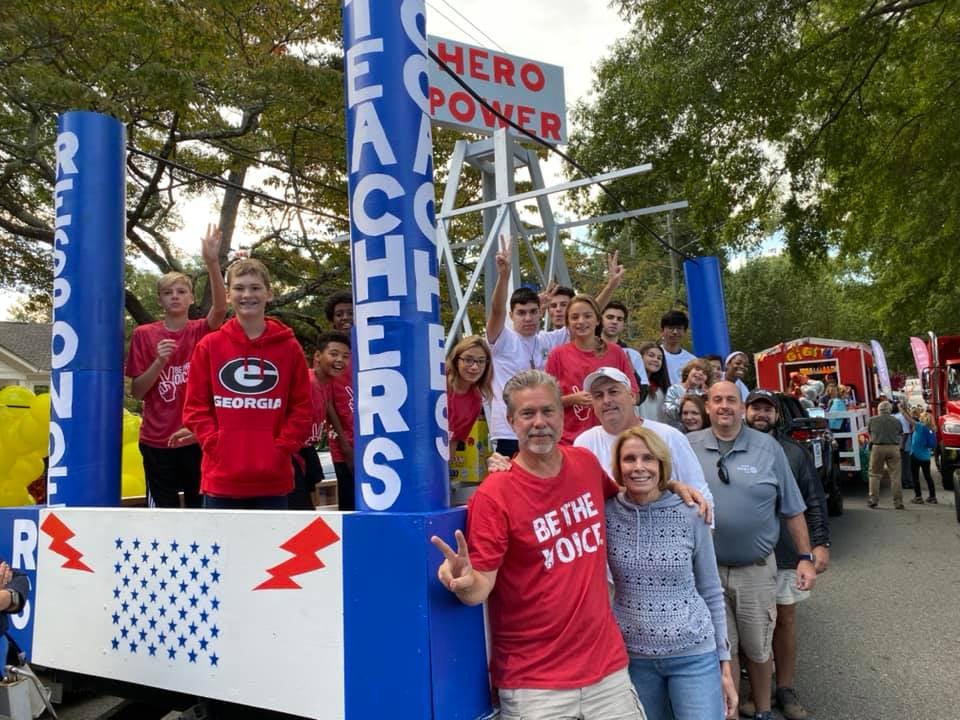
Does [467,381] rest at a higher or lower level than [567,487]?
higher

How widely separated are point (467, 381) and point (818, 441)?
5.75 meters

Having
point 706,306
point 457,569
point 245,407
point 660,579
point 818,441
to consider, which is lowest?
point 660,579

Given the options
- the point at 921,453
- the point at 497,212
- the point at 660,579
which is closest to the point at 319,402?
the point at 660,579

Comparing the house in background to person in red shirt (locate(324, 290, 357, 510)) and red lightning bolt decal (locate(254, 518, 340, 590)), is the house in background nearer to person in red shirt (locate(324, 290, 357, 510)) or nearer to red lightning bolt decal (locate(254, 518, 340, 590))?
person in red shirt (locate(324, 290, 357, 510))

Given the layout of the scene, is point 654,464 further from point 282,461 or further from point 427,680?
point 282,461

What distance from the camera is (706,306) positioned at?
370 inches

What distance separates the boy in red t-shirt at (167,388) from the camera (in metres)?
4.10

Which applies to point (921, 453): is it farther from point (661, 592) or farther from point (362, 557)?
point (362, 557)

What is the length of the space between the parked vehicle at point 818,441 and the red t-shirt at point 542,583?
4775mm

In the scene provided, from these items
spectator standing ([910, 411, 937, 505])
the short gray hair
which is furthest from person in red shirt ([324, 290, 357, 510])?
spectator standing ([910, 411, 937, 505])

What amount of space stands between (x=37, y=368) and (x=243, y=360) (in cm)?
3245

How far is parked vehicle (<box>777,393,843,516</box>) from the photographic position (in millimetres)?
7281

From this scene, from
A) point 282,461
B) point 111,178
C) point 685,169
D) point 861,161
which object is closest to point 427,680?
point 282,461

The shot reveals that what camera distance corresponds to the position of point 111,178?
372cm
